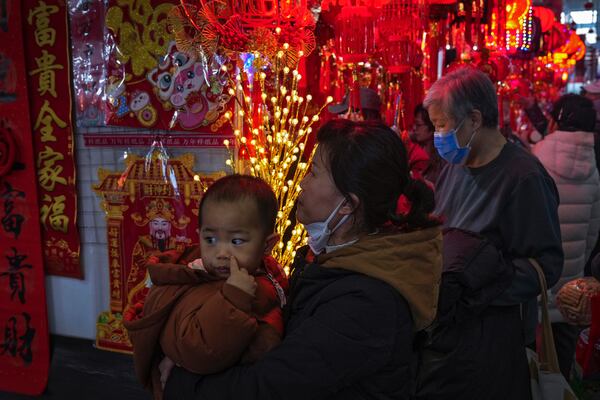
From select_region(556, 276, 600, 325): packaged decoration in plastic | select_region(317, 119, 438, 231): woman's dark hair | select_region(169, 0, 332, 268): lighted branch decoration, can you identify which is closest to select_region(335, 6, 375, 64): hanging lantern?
select_region(169, 0, 332, 268): lighted branch decoration

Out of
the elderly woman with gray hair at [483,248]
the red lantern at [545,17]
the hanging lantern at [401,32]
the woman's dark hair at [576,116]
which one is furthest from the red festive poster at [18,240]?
the red lantern at [545,17]

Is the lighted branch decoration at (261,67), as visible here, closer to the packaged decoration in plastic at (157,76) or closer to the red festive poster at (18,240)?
the packaged decoration in plastic at (157,76)

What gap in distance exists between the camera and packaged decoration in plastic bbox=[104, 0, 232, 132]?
3.61 meters

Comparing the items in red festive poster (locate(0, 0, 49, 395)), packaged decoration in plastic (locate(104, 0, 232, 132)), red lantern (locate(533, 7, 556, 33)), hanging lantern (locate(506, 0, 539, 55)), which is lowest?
red festive poster (locate(0, 0, 49, 395))

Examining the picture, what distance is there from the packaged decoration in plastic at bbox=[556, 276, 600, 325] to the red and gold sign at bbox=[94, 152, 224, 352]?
2061 millimetres

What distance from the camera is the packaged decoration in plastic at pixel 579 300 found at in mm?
2383

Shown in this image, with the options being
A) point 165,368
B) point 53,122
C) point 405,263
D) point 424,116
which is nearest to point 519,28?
point 424,116

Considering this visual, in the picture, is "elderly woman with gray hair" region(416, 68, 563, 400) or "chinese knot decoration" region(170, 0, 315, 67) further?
"chinese knot decoration" region(170, 0, 315, 67)

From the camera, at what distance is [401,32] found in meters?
4.16

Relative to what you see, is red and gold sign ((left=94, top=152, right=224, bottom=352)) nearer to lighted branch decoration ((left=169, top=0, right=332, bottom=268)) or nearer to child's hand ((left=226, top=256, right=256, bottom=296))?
lighted branch decoration ((left=169, top=0, right=332, bottom=268))

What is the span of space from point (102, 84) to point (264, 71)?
43.7 inches

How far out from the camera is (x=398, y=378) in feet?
4.90

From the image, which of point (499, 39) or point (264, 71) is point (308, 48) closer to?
point (264, 71)

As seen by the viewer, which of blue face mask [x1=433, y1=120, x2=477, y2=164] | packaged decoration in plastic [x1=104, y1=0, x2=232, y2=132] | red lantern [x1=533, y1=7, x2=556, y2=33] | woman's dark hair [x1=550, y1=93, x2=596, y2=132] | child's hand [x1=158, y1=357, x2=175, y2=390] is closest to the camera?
child's hand [x1=158, y1=357, x2=175, y2=390]
